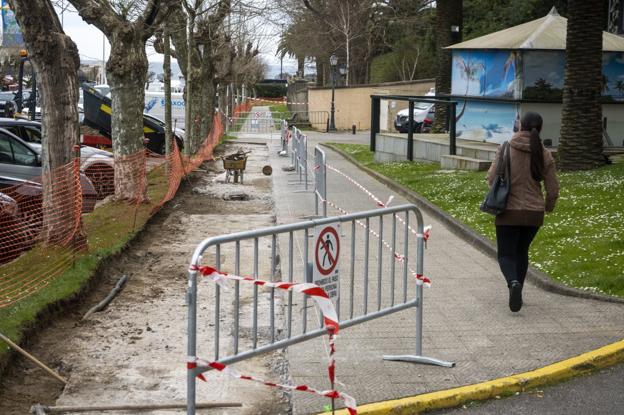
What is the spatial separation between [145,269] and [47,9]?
3330 millimetres

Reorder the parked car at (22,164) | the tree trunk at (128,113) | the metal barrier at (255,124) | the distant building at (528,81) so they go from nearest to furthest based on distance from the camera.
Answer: the tree trunk at (128,113) < the parked car at (22,164) < the distant building at (528,81) < the metal barrier at (255,124)

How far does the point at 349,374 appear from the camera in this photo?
6750 millimetres

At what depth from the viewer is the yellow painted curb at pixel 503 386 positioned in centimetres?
608

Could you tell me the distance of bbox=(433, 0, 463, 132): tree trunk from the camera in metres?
27.8

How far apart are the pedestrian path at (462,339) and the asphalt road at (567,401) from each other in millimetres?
281

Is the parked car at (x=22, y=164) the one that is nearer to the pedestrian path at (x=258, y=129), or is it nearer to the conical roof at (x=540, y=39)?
the conical roof at (x=540, y=39)

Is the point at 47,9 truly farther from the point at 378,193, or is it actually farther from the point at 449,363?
the point at 378,193

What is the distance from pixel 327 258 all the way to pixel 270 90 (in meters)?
95.8

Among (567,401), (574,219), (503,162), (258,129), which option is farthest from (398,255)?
(258,129)

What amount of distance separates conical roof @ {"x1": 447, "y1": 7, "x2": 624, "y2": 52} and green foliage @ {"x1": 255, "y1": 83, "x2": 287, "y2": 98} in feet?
258

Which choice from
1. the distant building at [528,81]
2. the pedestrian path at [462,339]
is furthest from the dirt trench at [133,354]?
the distant building at [528,81]

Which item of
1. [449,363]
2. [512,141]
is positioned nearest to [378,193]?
[512,141]

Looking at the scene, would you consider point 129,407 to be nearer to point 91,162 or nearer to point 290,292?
point 290,292

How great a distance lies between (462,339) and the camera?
7707 mm
